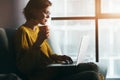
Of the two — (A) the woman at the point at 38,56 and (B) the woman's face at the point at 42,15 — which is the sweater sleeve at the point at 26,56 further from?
(B) the woman's face at the point at 42,15

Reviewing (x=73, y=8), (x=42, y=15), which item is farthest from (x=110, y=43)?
(x=42, y=15)

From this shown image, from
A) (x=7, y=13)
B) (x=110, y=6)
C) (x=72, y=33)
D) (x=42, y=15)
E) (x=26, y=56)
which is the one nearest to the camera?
(x=26, y=56)

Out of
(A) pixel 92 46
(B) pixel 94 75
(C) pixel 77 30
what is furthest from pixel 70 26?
(B) pixel 94 75

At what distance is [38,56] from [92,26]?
4.96ft

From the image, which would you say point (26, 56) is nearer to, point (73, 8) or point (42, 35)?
point (42, 35)

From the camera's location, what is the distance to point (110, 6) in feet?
10.4

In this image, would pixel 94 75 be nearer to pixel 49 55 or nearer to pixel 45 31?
pixel 45 31

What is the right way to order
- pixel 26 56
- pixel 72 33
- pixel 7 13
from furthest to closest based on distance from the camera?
pixel 72 33 → pixel 7 13 → pixel 26 56

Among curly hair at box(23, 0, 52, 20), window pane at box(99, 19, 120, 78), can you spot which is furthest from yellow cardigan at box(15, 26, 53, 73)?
window pane at box(99, 19, 120, 78)

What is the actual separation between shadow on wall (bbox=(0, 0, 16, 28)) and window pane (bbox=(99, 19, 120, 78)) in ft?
3.51

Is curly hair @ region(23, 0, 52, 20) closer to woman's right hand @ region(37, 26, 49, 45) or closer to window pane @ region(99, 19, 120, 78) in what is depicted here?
woman's right hand @ region(37, 26, 49, 45)

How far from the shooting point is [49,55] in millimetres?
2189

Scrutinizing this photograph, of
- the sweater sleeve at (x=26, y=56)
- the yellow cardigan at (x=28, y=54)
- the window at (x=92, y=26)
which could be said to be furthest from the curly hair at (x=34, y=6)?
the window at (x=92, y=26)

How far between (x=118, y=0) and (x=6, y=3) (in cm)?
130
